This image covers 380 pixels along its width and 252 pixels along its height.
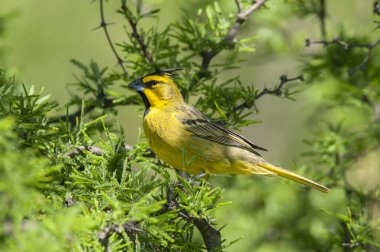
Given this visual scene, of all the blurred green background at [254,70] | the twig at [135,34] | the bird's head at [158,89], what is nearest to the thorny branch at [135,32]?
the twig at [135,34]

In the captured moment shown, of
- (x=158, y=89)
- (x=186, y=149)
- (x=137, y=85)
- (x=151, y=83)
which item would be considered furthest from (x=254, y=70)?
(x=186, y=149)

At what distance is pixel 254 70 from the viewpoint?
31.7 ft

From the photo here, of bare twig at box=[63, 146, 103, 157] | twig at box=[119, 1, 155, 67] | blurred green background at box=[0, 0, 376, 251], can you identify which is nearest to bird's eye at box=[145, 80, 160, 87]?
twig at box=[119, 1, 155, 67]

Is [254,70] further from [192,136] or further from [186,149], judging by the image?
[186,149]

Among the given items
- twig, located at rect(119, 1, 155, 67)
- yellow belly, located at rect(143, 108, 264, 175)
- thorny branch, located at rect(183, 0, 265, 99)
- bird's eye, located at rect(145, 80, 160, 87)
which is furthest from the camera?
bird's eye, located at rect(145, 80, 160, 87)

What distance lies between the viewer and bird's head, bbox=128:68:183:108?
4496mm

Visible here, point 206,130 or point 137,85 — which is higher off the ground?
point 137,85

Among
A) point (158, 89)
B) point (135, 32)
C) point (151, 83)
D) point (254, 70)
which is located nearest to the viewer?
point (135, 32)

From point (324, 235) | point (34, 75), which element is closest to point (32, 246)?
point (324, 235)

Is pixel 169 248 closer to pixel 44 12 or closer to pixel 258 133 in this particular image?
pixel 258 133

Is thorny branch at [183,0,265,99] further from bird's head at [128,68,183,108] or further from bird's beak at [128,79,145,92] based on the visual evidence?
bird's beak at [128,79,145,92]

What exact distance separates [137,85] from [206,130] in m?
0.58

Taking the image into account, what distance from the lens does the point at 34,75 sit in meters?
9.88

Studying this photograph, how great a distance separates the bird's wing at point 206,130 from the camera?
14.8 feet
